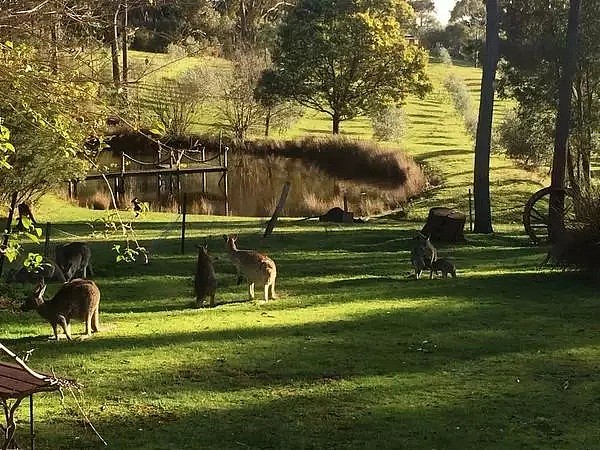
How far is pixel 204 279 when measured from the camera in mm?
12898

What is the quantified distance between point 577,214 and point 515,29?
16032mm

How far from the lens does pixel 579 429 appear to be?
25.0 feet

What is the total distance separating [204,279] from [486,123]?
557 inches

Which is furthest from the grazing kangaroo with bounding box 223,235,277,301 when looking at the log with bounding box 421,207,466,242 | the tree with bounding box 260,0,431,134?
the tree with bounding box 260,0,431,134

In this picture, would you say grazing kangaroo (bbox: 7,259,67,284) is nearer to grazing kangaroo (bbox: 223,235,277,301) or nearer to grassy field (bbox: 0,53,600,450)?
grassy field (bbox: 0,53,600,450)

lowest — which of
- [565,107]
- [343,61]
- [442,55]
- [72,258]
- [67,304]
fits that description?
[72,258]

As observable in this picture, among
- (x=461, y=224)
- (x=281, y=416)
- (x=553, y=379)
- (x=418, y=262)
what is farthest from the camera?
(x=461, y=224)

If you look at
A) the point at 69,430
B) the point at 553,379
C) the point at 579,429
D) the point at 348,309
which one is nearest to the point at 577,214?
the point at 348,309

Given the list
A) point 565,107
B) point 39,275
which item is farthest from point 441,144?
point 39,275

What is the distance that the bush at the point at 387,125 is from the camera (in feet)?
161

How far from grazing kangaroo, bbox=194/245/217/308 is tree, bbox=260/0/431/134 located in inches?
1416

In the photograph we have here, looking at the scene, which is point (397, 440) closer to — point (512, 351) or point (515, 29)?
point (512, 351)

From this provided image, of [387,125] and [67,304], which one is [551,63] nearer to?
Answer: [387,125]

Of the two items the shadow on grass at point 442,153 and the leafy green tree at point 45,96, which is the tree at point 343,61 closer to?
the shadow on grass at point 442,153
